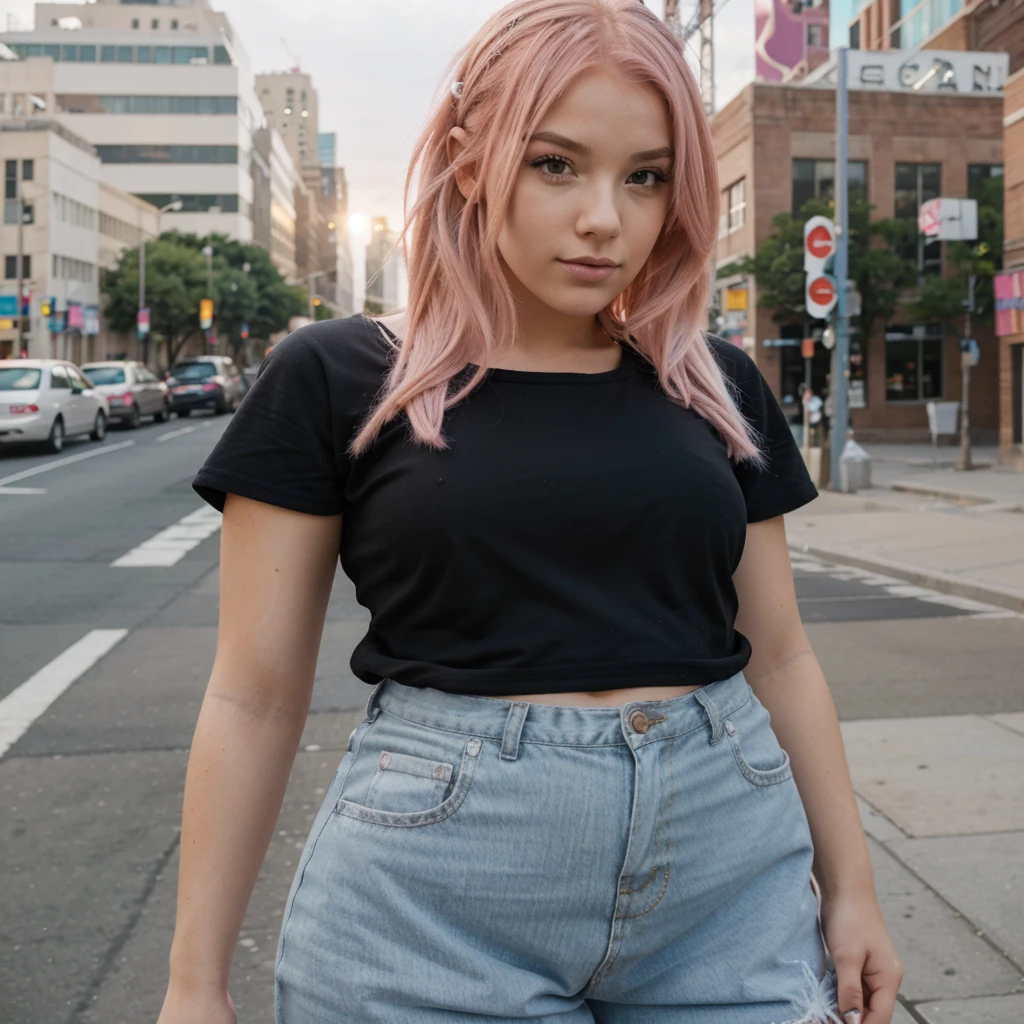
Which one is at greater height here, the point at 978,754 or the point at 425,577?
the point at 425,577

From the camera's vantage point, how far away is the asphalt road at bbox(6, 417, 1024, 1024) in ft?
12.1

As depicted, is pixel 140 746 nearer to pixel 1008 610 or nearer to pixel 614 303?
pixel 614 303

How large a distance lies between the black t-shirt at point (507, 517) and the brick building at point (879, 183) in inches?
1443

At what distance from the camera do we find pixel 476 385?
158 cm

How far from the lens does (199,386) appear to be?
3800 cm

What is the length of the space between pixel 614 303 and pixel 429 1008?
943 millimetres

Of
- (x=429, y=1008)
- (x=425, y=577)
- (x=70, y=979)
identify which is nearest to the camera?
(x=429, y=1008)

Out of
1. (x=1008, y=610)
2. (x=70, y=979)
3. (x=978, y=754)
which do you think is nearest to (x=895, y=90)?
(x=1008, y=610)

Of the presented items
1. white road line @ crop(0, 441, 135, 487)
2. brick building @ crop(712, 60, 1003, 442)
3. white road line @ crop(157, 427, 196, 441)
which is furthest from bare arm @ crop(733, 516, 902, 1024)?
brick building @ crop(712, 60, 1003, 442)

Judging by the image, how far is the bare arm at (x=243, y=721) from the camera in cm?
145

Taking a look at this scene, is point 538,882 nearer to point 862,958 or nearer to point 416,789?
point 416,789

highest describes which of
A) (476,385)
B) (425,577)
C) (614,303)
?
(614,303)

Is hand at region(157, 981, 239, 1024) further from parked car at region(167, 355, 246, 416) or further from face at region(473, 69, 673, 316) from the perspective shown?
parked car at region(167, 355, 246, 416)

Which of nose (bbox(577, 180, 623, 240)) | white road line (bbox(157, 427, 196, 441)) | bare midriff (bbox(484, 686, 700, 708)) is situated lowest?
bare midriff (bbox(484, 686, 700, 708))
